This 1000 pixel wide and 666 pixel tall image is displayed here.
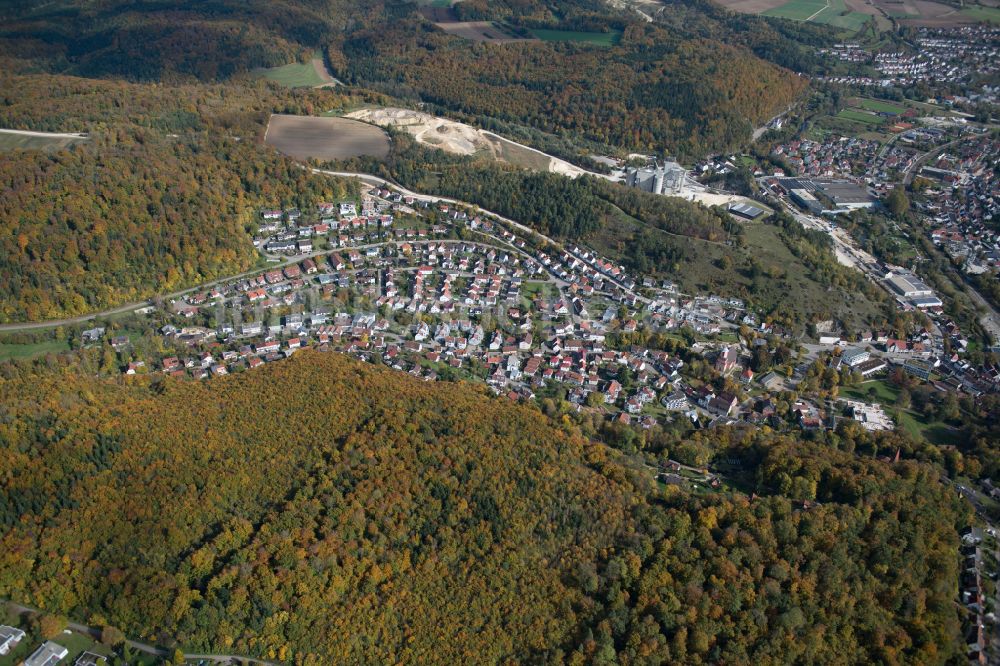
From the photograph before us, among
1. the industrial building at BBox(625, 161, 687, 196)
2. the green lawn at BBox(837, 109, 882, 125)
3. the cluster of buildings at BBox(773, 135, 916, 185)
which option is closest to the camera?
the industrial building at BBox(625, 161, 687, 196)

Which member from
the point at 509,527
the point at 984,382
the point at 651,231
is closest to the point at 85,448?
the point at 509,527

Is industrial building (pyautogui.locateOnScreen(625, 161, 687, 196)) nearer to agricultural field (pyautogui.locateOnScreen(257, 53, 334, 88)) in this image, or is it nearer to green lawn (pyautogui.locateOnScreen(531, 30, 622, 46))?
green lawn (pyautogui.locateOnScreen(531, 30, 622, 46))

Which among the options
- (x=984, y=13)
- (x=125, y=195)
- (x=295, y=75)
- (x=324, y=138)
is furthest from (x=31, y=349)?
(x=984, y=13)

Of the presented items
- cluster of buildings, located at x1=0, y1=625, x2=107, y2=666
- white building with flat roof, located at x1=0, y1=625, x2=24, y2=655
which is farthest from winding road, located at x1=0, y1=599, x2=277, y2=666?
white building with flat roof, located at x1=0, y1=625, x2=24, y2=655

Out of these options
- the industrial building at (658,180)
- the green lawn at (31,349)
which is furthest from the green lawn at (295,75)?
the green lawn at (31,349)

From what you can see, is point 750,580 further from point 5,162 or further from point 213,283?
point 5,162

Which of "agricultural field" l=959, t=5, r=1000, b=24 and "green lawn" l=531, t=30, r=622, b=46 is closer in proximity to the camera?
"green lawn" l=531, t=30, r=622, b=46

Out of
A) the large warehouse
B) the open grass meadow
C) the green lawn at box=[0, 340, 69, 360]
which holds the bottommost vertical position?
the green lawn at box=[0, 340, 69, 360]
